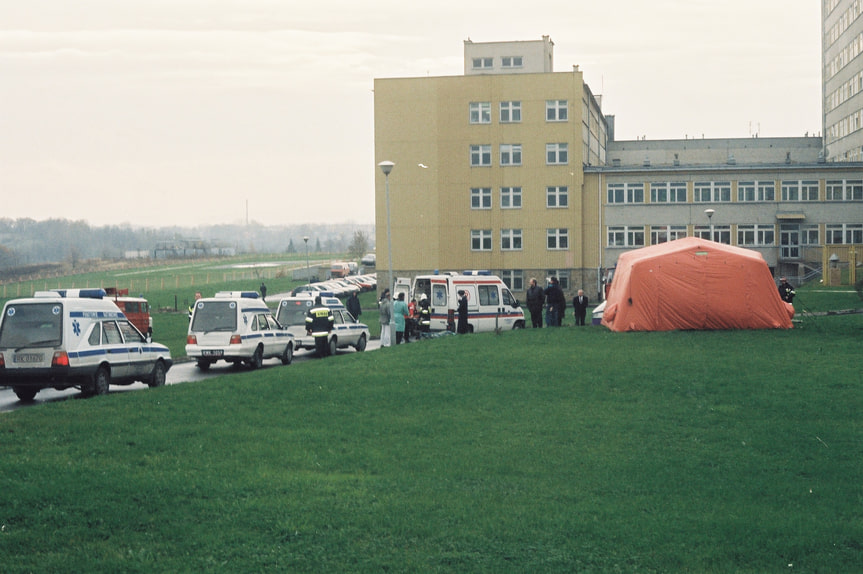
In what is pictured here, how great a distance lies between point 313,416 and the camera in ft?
46.3

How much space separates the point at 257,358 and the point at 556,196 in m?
46.5

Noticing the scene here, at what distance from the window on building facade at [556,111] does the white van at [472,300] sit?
36838 mm

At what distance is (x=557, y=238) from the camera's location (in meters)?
69.2

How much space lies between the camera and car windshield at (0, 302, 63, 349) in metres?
17.9

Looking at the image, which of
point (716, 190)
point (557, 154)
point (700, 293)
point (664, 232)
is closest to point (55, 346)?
point (700, 293)

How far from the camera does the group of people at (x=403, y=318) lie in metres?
30.1

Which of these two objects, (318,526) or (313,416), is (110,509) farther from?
(313,416)

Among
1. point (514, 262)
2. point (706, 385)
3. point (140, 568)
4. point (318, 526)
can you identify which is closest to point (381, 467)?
point (318, 526)

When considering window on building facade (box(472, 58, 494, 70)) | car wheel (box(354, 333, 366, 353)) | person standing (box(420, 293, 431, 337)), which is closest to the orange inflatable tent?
person standing (box(420, 293, 431, 337))

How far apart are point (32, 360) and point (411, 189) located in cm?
5295

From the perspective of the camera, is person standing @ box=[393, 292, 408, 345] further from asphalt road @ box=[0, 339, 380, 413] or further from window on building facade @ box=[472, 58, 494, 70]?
window on building facade @ box=[472, 58, 494, 70]

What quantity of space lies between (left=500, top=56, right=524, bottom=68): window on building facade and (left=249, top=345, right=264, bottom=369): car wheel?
69.3 meters

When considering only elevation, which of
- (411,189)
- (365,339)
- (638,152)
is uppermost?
(638,152)

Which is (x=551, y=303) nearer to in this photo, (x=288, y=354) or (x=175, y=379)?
(x=288, y=354)
